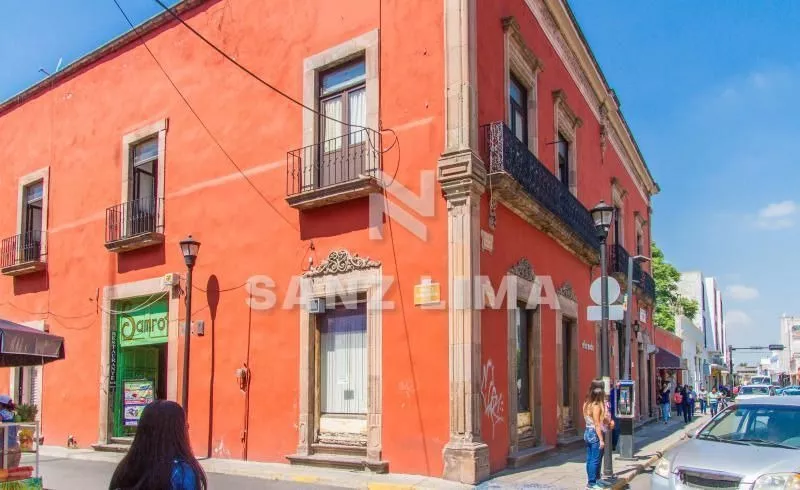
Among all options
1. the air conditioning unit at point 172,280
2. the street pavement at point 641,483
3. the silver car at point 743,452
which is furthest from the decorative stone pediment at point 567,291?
the air conditioning unit at point 172,280

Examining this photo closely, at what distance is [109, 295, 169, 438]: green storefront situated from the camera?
14625mm

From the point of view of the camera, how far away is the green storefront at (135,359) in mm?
14625

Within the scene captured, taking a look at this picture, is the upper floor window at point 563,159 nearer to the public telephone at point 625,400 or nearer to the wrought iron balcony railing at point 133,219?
the public telephone at point 625,400

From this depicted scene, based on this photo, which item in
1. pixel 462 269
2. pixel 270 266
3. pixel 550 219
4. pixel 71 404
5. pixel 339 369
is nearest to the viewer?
pixel 462 269

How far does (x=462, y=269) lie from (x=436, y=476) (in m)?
2.95

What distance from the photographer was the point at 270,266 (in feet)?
40.8

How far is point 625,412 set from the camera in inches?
502

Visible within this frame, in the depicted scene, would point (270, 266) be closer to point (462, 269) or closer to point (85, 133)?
point (462, 269)

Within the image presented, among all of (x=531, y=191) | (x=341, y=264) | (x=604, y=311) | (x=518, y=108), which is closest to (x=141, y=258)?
(x=341, y=264)

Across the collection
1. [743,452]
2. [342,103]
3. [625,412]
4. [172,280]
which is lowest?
[625,412]

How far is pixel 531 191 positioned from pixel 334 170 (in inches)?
136

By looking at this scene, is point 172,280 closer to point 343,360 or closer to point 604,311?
point 343,360

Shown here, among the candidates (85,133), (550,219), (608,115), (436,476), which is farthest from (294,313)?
(608,115)

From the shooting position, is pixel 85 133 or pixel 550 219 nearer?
pixel 550 219
